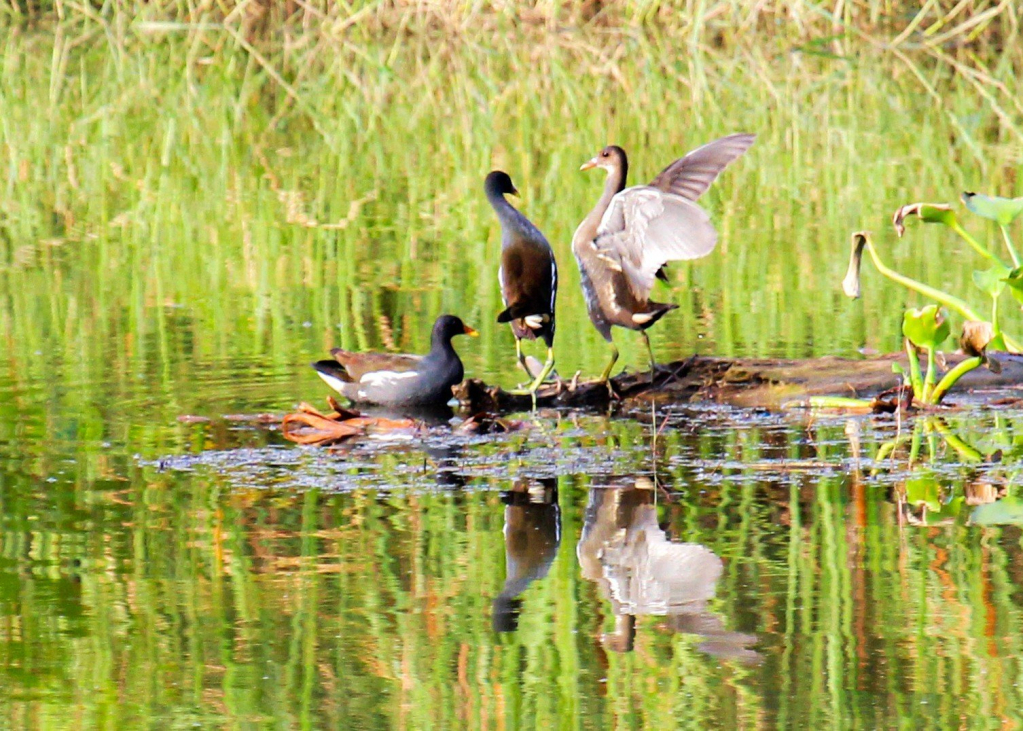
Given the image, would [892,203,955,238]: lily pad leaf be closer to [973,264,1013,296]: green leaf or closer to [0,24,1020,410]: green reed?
[973,264,1013,296]: green leaf

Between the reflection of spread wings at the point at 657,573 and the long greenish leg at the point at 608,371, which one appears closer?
the reflection of spread wings at the point at 657,573

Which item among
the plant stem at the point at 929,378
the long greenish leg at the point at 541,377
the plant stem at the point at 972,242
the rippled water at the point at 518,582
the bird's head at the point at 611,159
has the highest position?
the bird's head at the point at 611,159

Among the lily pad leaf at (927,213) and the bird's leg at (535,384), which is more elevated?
the lily pad leaf at (927,213)

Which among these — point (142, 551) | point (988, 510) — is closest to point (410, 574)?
point (142, 551)

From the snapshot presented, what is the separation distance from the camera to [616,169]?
26.1 ft

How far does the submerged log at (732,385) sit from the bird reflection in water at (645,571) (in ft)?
Result: 4.90

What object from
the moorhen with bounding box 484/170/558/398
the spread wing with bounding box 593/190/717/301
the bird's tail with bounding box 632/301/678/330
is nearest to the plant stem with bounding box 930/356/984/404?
the spread wing with bounding box 593/190/717/301

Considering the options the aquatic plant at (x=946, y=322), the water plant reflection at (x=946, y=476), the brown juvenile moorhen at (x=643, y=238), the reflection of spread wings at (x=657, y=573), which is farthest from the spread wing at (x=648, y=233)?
the reflection of spread wings at (x=657, y=573)

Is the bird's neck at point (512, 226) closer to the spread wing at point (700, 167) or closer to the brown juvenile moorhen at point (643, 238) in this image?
the brown juvenile moorhen at point (643, 238)

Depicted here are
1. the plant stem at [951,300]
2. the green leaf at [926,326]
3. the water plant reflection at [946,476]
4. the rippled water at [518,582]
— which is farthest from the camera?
the plant stem at [951,300]

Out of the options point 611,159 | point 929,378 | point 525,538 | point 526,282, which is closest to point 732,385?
point 929,378

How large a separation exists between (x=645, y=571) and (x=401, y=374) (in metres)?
2.63

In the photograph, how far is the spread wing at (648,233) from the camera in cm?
666

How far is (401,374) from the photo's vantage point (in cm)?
698
